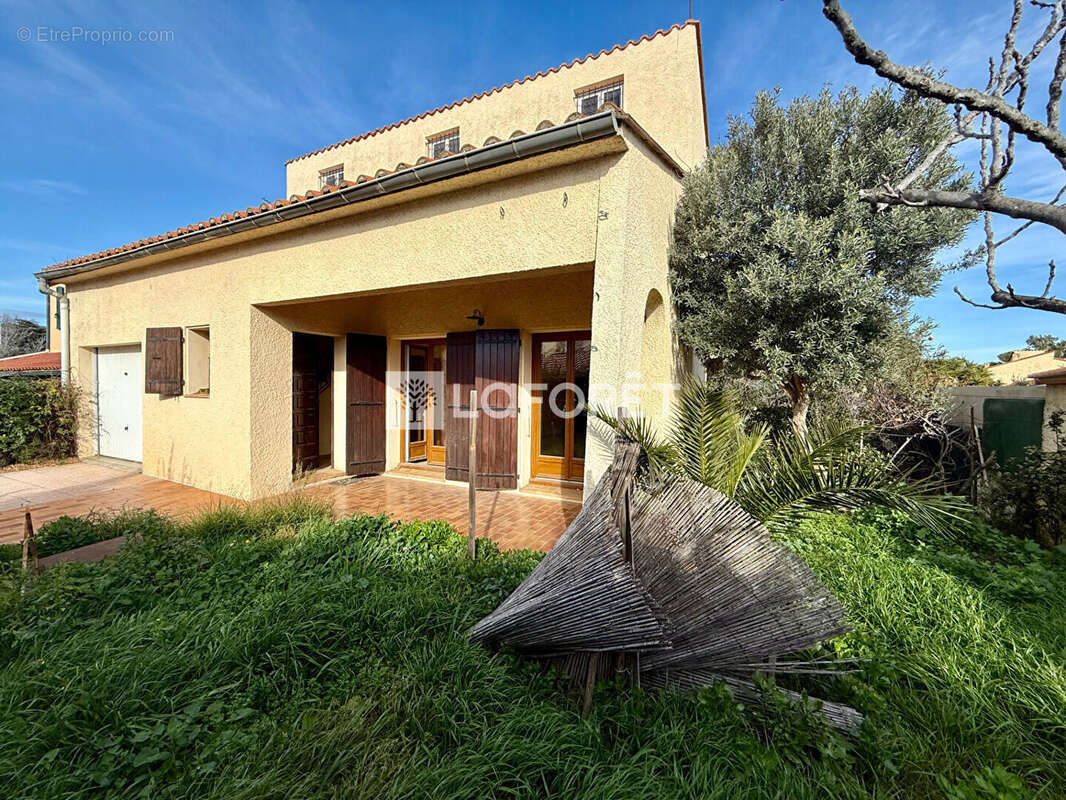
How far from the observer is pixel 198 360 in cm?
787

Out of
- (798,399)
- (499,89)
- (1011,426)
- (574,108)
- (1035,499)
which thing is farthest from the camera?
(499,89)

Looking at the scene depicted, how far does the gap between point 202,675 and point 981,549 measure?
22.9 feet

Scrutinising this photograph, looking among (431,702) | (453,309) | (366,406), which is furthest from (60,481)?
(431,702)

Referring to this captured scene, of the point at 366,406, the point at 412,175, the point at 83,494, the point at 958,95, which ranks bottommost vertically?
the point at 83,494

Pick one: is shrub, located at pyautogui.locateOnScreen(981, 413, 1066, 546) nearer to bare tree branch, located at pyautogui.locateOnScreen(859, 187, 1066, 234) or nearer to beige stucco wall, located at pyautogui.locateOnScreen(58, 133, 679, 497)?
bare tree branch, located at pyautogui.locateOnScreen(859, 187, 1066, 234)

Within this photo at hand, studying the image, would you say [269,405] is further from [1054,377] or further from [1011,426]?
[1011,426]

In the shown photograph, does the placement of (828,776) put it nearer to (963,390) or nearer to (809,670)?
(809,670)

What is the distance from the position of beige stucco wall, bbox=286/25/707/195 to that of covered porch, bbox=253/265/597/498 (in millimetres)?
3356

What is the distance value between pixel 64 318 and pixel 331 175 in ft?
24.4

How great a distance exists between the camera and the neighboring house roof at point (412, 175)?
419 centimetres

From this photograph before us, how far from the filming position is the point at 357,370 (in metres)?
8.39

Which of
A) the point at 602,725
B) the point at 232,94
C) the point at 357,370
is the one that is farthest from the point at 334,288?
the point at 602,725

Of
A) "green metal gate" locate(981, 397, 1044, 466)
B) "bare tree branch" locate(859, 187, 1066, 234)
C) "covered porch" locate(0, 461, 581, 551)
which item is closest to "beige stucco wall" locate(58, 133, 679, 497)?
"covered porch" locate(0, 461, 581, 551)
